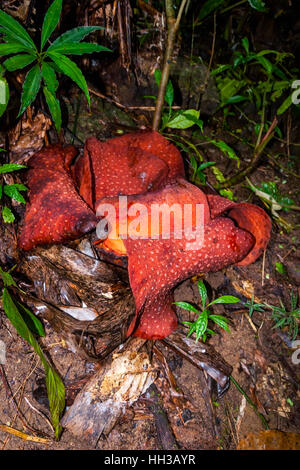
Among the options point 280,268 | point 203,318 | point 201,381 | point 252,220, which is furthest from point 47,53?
point 280,268

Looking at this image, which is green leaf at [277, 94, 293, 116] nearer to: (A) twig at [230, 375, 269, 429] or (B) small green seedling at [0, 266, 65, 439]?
(A) twig at [230, 375, 269, 429]

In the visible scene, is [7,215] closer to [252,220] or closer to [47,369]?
[47,369]

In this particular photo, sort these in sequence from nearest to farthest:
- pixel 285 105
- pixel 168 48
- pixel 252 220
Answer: pixel 252 220, pixel 168 48, pixel 285 105

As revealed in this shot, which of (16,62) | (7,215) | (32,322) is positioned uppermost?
(16,62)

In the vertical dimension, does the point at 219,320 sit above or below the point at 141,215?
below

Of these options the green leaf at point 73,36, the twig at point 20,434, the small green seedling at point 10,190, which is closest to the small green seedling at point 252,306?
A: the twig at point 20,434

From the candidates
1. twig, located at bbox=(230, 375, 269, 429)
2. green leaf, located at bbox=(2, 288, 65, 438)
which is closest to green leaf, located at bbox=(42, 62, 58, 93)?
green leaf, located at bbox=(2, 288, 65, 438)

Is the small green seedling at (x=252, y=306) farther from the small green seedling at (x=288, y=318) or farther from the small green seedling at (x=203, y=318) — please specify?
the small green seedling at (x=203, y=318)
